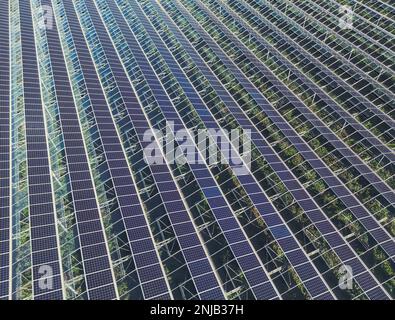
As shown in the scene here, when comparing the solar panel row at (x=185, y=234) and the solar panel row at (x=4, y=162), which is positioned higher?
the solar panel row at (x=4, y=162)

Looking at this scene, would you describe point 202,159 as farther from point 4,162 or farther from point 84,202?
point 4,162

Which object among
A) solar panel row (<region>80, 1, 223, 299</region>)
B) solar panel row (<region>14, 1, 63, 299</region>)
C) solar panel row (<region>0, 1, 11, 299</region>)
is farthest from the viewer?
solar panel row (<region>80, 1, 223, 299</region>)

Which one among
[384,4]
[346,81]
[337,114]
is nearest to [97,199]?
[337,114]

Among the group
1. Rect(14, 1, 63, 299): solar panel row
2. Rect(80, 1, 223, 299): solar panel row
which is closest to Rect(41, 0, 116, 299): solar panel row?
Rect(14, 1, 63, 299): solar panel row

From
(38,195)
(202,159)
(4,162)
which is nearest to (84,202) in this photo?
(38,195)

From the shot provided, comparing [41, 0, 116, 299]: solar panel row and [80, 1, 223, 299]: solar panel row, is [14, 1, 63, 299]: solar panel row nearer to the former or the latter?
[41, 0, 116, 299]: solar panel row

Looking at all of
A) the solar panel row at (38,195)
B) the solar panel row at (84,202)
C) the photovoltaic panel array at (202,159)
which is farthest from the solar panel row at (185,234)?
the solar panel row at (38,195)

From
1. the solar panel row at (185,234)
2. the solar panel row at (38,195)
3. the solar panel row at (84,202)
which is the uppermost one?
the solar panel row at (38,195)

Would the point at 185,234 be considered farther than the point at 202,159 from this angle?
No

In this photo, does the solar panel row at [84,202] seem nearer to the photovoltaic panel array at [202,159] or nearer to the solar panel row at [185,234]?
the photovoltaic panel array at [202,159]
